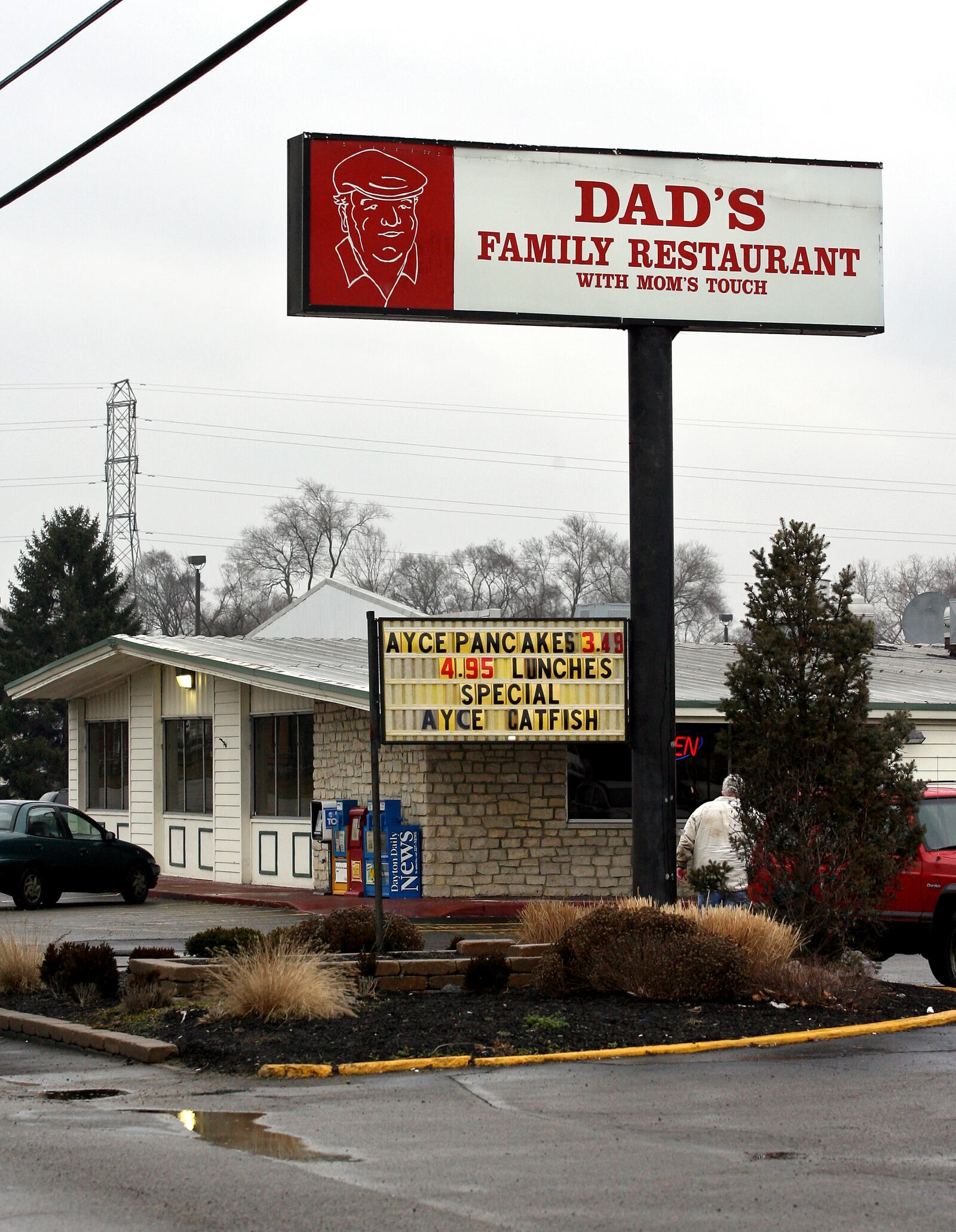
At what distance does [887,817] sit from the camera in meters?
12.7

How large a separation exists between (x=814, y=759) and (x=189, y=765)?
19.9 metres

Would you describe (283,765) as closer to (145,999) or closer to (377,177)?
(377,177)

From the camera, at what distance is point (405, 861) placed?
24.0 m

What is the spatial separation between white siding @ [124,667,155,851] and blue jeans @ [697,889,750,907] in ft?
64.5

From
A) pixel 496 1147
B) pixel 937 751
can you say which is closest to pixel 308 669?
pixel 937 751

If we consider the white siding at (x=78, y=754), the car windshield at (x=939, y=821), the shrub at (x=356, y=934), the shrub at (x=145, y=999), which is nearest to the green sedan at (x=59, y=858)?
the white siding at (x=78, y=754)

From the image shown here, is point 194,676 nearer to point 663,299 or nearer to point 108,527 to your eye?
point 663,299

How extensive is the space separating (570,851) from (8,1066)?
1529cm

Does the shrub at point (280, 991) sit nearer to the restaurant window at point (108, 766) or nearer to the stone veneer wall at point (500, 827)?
the stone veneer wall at point (500, 827)

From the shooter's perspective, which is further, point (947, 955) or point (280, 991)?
point (947, 955)

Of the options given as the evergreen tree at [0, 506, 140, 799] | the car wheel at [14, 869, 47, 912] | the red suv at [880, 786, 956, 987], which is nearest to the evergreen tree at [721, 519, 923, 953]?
the red suv at [880, 786, 956, 987]

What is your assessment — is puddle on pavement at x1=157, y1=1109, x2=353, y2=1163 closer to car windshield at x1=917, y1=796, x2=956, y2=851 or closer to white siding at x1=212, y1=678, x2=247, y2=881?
car windshield at x1=917, y1=796, x2=956, y2=851

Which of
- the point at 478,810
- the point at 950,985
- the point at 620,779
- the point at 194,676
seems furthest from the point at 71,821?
the point at 950,985

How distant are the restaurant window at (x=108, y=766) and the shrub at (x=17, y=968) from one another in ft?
67.5
